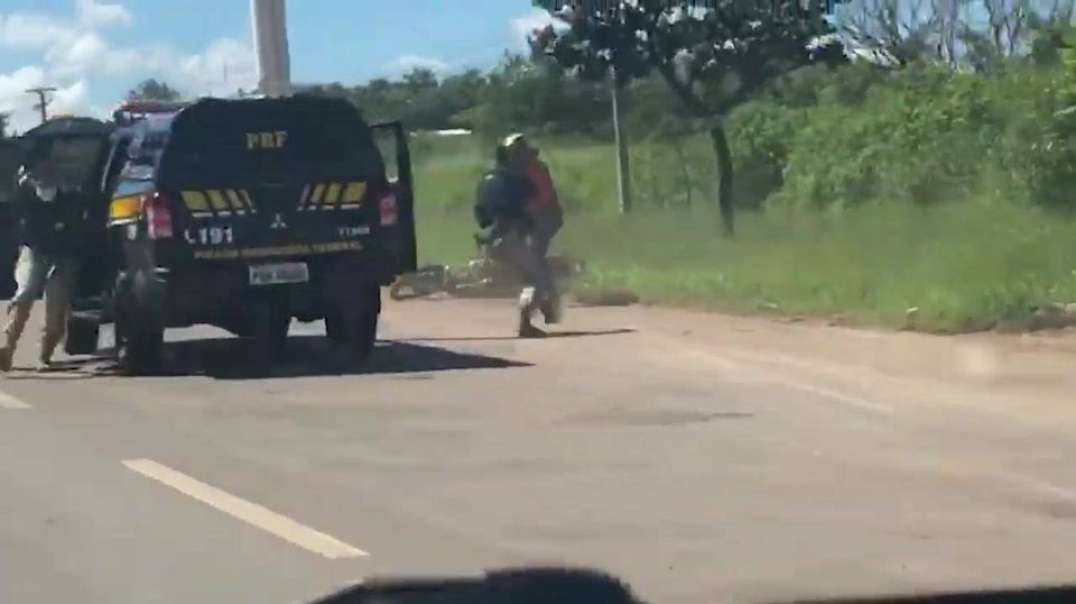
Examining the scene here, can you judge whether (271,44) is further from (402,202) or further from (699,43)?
(402,202)

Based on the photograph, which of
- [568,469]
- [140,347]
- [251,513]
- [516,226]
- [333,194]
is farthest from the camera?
[516,226]

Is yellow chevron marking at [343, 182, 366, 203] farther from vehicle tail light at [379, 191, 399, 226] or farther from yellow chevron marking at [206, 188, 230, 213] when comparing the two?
yellow chevron marking at [206, 188, 230, 213]

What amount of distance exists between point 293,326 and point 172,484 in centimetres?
1065

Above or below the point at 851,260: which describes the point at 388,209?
above

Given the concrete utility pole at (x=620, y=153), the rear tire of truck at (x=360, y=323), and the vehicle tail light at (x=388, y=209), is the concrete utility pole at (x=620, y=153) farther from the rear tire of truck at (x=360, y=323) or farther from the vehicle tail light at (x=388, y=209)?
the vehicle tail light at (x=388, y=209)

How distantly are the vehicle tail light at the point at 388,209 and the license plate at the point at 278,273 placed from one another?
74 cm

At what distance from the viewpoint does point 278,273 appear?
16703mm

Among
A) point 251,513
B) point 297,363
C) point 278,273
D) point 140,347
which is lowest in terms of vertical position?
point 297,363

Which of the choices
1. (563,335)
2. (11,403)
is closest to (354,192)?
(563,335)

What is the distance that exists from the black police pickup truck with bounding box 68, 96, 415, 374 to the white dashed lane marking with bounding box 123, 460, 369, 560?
454 centimetres

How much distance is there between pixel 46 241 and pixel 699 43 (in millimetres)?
21913

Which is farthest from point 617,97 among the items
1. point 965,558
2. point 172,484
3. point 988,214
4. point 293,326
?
point 965,558

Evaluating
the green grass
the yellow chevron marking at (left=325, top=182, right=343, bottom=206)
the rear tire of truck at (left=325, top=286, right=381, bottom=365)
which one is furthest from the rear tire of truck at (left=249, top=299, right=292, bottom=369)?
the green grass

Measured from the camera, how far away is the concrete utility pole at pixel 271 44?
105 feet
